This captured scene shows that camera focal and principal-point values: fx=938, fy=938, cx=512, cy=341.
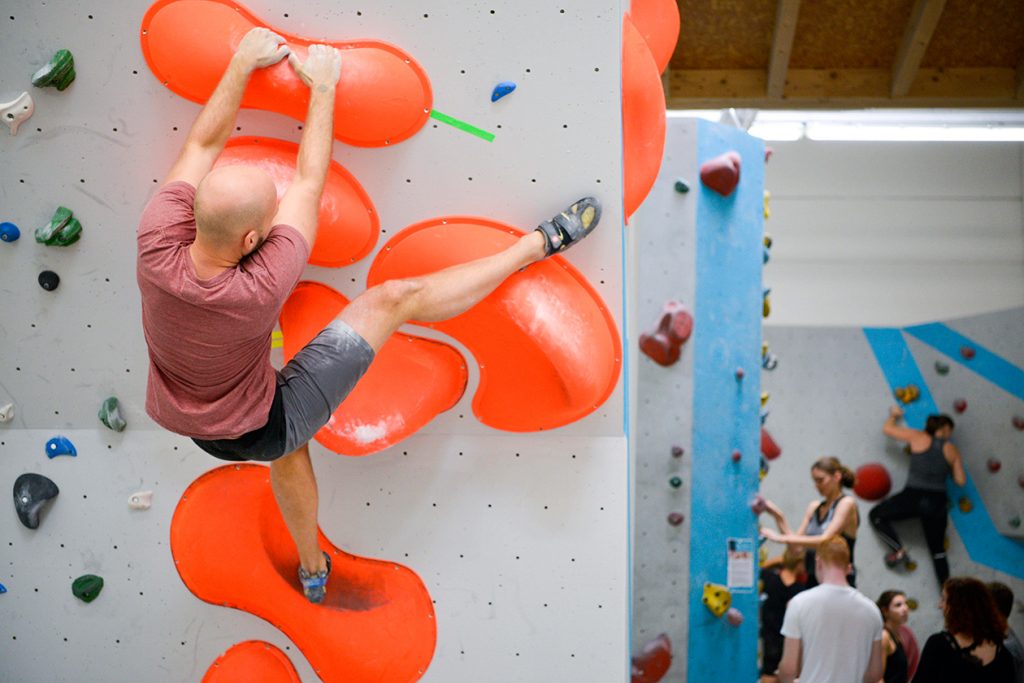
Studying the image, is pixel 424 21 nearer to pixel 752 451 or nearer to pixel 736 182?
pixel 736 182

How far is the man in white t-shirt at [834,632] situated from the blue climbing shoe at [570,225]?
67.4 inches

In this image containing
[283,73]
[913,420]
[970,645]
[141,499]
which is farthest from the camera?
[913,420]

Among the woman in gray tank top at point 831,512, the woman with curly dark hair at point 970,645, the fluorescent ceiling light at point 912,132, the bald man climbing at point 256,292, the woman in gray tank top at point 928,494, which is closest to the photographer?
the bald man climbing at point 256,292

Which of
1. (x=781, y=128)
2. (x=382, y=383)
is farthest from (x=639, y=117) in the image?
(x=781, y=128)

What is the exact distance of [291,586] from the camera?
7.77 feet

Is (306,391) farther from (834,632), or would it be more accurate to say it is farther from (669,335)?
(669,335)

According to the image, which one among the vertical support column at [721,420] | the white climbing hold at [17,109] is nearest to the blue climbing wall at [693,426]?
the vertical support column at [721,420]

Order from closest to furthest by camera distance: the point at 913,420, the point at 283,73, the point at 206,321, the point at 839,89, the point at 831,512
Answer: the point at 206,321
the point at 283,73
the point at 831,512
the point at 839,89
the point at 913,420

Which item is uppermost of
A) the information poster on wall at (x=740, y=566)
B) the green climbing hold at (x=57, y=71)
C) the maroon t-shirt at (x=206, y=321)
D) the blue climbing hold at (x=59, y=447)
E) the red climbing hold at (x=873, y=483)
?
the green climbing hold at (x=57, y=71)

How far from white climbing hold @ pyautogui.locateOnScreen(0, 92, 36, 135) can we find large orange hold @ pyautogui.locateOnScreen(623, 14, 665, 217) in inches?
57.0

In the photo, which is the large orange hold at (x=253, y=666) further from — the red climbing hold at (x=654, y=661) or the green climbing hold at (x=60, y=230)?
the red climbing hold at (x=654, y=661)

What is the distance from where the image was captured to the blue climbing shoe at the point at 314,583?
2324mm

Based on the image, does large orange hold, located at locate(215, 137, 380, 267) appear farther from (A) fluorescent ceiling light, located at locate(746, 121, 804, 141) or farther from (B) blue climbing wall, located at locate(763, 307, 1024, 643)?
(B) blue climbing wall, located at locate(763, 307, 1024, 643)

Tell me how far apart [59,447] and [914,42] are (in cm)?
391
